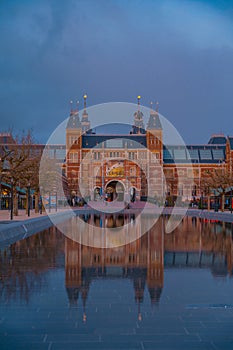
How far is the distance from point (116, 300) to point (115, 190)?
348 ft

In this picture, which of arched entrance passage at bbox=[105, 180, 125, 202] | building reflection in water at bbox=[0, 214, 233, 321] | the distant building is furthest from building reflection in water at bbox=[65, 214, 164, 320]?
arched entrance passage at bbox=[105, 180, 125, 202]

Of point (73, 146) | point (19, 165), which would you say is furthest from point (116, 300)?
point (73, 146)

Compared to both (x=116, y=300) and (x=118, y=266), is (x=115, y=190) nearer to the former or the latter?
(x=118, y=266)

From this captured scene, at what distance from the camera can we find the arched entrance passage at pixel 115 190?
109m

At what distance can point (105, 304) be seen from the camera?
22.1 ft

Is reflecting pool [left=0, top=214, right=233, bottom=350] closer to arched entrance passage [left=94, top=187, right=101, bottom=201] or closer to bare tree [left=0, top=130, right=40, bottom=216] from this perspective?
bare tree [left=0, top=130, right=40, bottom=216]

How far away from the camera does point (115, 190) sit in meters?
113

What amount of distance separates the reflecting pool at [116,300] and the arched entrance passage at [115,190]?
96.1 metres

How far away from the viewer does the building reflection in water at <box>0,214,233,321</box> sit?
26.1 feet

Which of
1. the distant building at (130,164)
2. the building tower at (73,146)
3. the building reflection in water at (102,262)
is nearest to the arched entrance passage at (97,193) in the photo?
the distant building at (130,164)

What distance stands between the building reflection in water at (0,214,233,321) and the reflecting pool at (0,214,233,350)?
0.07 feet

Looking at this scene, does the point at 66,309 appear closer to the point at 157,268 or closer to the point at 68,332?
the point at 68,332

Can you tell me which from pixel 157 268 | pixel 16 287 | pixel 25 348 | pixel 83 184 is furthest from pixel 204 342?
pixel 83 184

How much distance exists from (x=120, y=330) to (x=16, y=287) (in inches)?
119
